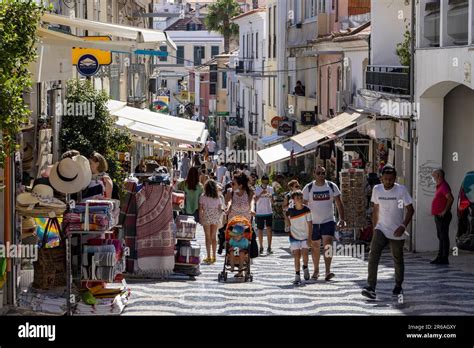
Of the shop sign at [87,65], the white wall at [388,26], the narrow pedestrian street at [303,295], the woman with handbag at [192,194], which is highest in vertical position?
the white wall at [388,26]

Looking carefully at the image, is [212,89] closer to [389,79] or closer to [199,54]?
[199,54]

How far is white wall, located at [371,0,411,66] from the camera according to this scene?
2808 centimetres

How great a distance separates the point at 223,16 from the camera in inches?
3031

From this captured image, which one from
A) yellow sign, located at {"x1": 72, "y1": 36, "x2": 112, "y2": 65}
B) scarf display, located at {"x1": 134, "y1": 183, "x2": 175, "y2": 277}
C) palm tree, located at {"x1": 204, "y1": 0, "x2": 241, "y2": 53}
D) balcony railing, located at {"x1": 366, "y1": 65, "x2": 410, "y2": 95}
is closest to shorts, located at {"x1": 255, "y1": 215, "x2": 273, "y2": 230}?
balcony railing, located at {"x1": 366, "y1": 65, "x2": 410, "y2": 95}

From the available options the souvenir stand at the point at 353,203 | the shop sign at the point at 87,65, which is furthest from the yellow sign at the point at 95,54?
the souvenir stand at the point at 353,203

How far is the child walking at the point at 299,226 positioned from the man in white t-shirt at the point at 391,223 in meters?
2.06

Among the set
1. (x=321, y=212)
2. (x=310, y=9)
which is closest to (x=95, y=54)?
(x=321, y=212)

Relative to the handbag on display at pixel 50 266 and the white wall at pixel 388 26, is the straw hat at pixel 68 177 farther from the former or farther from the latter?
the white wall at pixel 388 26

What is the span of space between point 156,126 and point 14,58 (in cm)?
1247

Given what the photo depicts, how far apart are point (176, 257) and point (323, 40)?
1991 cm

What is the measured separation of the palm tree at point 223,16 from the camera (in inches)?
2990

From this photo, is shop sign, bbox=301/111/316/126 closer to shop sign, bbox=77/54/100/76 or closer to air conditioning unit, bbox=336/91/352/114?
air conditioning unit, bbox=336/91/352/114

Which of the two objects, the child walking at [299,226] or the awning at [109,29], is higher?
the awning at [109,29]
